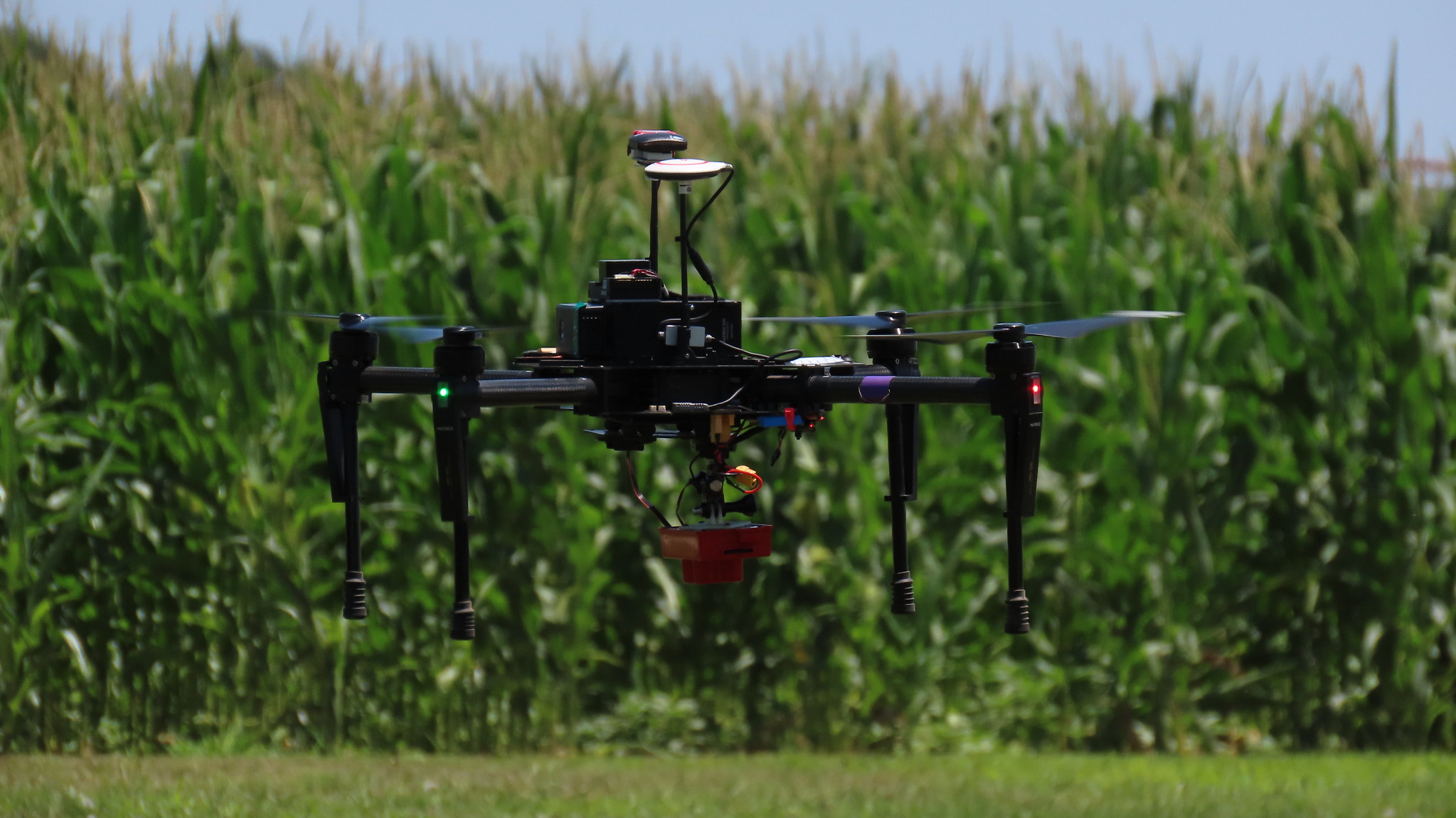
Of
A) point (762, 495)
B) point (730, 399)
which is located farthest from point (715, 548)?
point (762, 495)

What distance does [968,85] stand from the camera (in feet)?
27.8

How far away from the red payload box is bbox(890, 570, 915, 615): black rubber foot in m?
0.52

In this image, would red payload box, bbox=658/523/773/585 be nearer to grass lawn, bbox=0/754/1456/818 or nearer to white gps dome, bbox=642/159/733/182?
white gps dome, bbox=642/159/733/182

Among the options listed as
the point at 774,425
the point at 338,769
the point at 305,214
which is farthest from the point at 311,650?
the point at 774,425

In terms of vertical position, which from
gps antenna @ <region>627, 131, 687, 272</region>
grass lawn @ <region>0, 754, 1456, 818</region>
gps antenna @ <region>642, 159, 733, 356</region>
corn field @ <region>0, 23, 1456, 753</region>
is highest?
gps antenna @ <region>627, 131, 687, 272</region>

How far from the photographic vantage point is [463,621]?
2.62m

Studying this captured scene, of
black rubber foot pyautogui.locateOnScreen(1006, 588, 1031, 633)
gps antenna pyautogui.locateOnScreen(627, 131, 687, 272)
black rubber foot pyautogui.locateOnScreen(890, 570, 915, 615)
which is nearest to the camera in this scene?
gps antenna pyautogui.locateOnScreen(627, 131, 687, 272)

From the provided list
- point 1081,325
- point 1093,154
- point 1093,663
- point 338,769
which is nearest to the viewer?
point 1081,325

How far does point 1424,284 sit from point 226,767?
5.71m

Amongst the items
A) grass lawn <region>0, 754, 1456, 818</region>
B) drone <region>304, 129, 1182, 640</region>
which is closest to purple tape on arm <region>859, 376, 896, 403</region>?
drone <region>304, 129, 1182, 640</region>

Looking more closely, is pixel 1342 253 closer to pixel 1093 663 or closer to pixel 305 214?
pixel 1093 663

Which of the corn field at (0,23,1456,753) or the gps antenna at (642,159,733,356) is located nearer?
the gps antenna at (642,159,733,356)

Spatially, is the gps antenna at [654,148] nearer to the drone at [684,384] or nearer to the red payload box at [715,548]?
the drone at [684,384]

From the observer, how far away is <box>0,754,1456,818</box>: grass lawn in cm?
620
